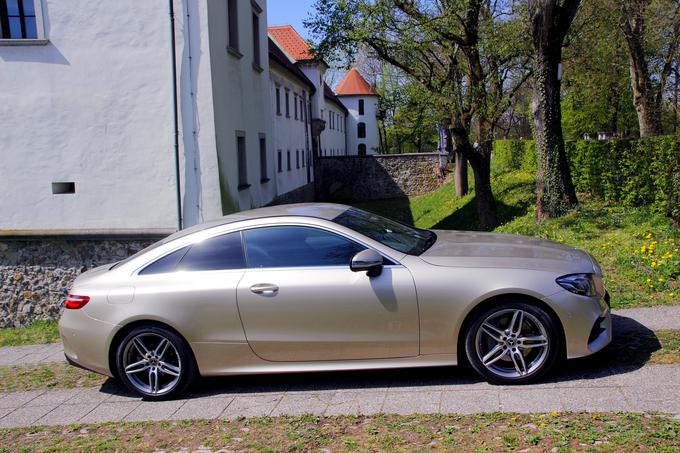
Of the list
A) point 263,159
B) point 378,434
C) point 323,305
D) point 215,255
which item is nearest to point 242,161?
point 263,159

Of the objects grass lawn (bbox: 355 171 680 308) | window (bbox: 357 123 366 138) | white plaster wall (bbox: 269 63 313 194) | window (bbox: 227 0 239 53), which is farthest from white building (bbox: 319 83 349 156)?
grass lawn (bbox: 355 171 680 308)

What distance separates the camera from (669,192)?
36.5ft

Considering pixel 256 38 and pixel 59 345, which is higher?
pixel 256 38

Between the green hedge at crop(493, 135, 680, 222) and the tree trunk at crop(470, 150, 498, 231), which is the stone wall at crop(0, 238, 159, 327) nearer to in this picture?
the green hedge at crop(493, 135, 680, 222)

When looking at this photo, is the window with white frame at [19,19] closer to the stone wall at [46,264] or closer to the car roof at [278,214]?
the stone wall at [46,264]

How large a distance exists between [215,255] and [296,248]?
2.41 feet

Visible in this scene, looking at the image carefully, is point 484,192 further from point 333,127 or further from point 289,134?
point 333,127

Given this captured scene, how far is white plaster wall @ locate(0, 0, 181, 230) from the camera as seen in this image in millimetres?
12609

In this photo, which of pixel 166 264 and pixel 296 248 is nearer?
pixel 296 248

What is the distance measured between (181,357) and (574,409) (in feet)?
10.4

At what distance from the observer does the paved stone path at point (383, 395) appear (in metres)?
4.64

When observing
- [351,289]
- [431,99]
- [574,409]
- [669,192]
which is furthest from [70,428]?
[431,99]

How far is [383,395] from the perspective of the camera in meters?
5.18

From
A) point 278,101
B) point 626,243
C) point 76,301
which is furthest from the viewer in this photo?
point 278,101
